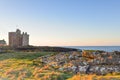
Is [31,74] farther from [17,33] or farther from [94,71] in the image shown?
[17,33]

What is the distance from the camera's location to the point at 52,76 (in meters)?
15.5

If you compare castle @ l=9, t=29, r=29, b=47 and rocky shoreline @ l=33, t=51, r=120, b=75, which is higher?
castle @ l=9, t=29, r=29, b=47

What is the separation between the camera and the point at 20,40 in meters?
67.0

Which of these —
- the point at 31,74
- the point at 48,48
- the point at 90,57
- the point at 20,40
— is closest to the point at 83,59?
the point at 90,57

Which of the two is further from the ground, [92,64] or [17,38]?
[17,38]

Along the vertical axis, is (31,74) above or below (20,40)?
below

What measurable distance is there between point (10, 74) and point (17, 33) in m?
52.4

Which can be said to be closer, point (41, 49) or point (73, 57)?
point (73, 57)

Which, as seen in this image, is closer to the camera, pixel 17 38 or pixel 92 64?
pixel 92 64

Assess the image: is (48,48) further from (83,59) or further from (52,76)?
(52,76)

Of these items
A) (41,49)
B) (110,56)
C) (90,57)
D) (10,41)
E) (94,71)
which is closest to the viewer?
(94,71)

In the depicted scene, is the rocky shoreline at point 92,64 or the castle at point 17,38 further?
the castle at point 17,38

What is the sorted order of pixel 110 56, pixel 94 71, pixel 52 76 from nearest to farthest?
1. pixel 52 76
2. pixel 94 71
3. pixel 110 56

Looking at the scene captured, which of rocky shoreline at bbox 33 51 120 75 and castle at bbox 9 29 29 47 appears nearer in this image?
rocky shoreline at bbox 33 51 120 75
